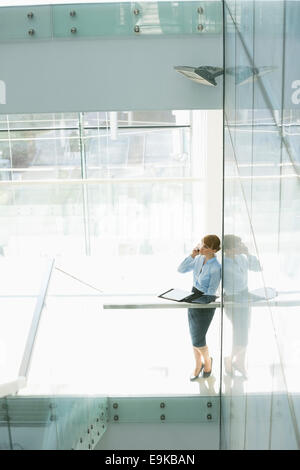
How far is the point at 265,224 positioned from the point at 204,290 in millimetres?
3785

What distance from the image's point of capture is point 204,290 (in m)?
6.50

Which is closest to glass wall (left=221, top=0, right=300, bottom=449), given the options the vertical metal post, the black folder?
the black folder

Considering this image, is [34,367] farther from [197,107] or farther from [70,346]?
[197,107]

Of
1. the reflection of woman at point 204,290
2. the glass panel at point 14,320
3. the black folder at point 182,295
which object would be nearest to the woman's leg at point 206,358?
the reflection of woman at point 204,290

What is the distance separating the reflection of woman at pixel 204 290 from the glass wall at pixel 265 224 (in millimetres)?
1557

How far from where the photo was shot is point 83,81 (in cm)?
651

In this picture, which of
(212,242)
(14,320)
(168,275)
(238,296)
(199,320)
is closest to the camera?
(238,296)

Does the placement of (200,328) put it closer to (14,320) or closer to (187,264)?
(187,264)

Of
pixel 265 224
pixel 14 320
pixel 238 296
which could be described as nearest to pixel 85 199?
pixel 14 320

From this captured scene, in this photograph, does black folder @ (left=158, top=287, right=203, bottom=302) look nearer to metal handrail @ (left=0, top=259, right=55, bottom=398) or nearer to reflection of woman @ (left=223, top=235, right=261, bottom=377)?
reflection of woman @ (left=223, top=235, right=261, bottom=377)

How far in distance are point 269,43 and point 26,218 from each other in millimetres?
15234

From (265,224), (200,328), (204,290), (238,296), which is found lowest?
(200,328)

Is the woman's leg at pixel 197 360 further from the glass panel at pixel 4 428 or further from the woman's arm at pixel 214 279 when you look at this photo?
the glass panel at pixel 4 428

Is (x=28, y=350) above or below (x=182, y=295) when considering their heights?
above
